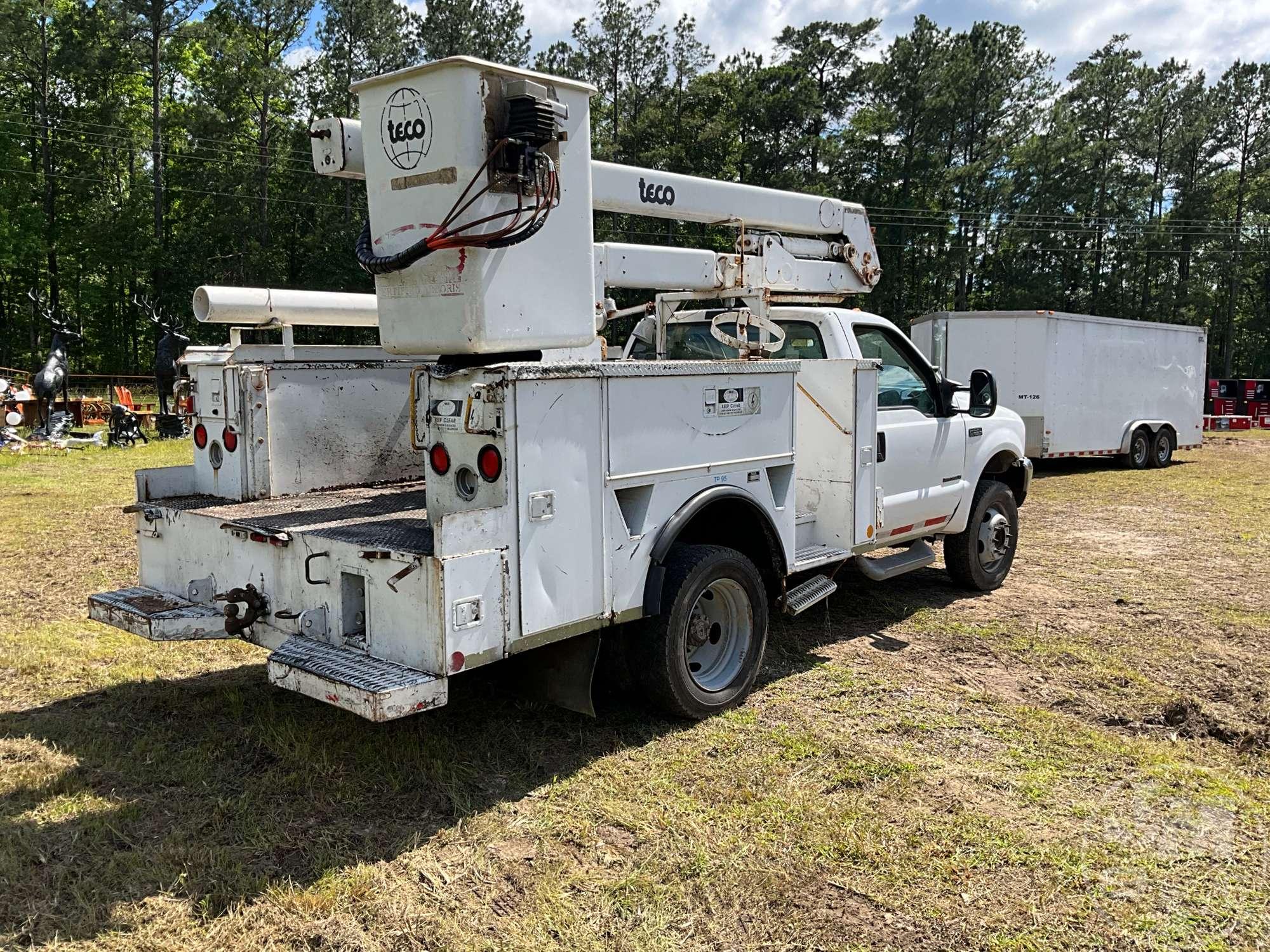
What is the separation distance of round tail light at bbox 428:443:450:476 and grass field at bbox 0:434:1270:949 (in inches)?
45.6

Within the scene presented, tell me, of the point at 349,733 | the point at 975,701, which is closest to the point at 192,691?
the point at 349,733

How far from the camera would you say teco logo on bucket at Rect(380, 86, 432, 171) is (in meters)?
3.97

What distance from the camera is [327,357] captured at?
5.45 meters

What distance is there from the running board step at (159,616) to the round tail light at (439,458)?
3.94 ft

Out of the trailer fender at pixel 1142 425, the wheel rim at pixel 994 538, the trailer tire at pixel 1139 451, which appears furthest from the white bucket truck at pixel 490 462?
the trailer tire at pixel 1139 451

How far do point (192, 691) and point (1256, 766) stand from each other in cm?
540

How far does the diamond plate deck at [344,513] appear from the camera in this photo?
404 centimetres

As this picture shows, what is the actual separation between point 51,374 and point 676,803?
844 inches

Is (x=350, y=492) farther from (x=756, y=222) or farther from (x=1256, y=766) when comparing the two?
(x=1256, y=766)

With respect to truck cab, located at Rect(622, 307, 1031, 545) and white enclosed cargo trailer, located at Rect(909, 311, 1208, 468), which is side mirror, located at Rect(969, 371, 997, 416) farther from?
white enclosed cargo trailer, located at Rect(909, 311, 1208, 468)

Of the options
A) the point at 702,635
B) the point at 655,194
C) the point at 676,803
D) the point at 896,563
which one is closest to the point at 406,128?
the point at 655,194

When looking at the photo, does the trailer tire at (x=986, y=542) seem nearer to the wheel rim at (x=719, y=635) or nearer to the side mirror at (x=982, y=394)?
the side mirror at (x=982, y=394)

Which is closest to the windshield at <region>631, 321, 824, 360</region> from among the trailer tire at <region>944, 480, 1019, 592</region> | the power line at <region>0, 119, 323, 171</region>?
the trailer tire at <region>944, 480, 1019, 592</region>

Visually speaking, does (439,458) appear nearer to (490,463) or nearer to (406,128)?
(490,463)
